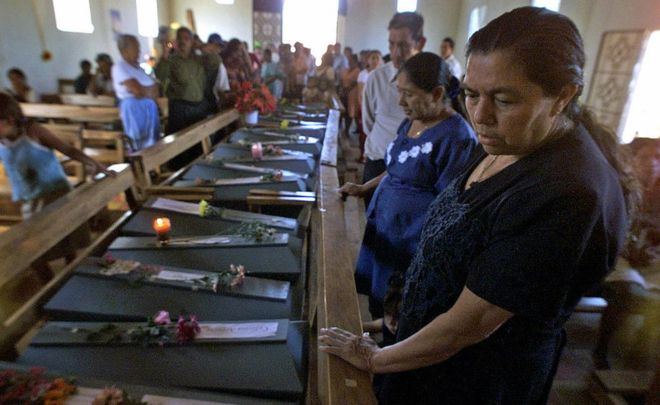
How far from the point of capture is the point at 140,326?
3.99 ft

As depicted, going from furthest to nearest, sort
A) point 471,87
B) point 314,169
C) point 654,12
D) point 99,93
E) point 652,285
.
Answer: point 99,93
point 654,12
point 314,169
point 652,285
point 471,87

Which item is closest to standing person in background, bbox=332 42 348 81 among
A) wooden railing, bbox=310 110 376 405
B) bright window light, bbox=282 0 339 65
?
bright window light, bbox=282 0 339 65

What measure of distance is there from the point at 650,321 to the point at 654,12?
11.7 ft

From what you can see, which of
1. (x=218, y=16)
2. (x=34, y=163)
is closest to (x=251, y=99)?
(x=34, y=163)

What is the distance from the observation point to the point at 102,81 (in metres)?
6.45

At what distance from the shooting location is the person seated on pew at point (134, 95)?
3.74 meters

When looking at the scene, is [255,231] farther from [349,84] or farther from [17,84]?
[349,84]

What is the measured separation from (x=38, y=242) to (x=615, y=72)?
5.52 m

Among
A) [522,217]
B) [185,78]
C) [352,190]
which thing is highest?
[185,78]

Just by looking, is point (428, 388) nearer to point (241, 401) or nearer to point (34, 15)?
point (241, 401)

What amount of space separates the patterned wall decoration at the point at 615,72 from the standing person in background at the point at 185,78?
14.1 ft

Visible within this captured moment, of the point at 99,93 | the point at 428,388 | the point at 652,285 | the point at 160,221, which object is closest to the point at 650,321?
the point at 652,285

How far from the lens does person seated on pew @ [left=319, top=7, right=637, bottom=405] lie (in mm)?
667

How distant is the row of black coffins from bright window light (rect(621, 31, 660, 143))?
415cm
